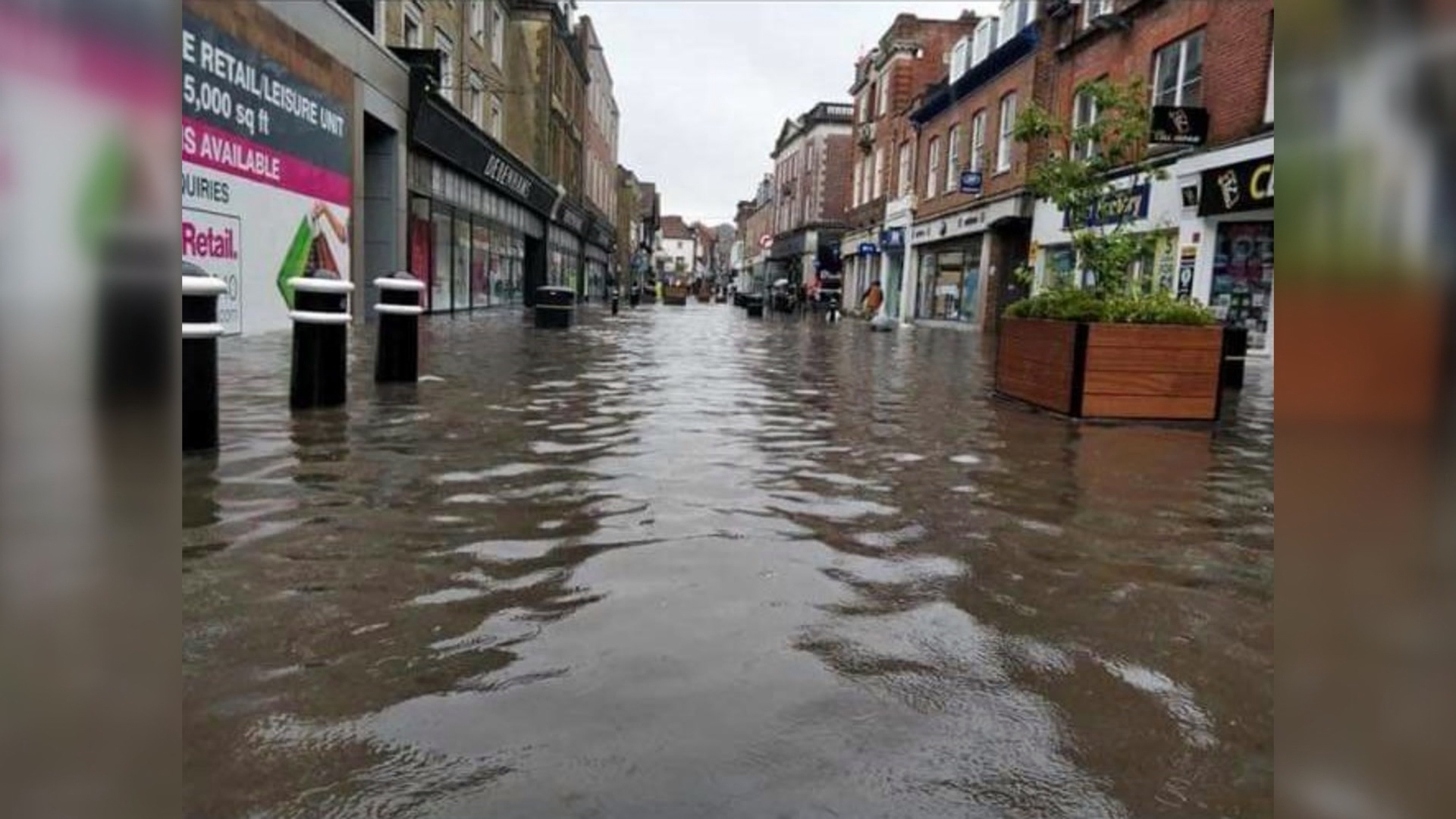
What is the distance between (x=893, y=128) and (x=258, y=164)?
29.1m

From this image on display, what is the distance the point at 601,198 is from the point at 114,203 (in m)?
57.1

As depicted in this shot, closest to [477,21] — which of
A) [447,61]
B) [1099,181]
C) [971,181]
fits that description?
[447,61]

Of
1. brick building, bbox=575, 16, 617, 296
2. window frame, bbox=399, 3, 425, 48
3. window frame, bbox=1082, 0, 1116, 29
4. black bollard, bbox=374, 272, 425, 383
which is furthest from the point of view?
brick building, bbox=575, 16, 617, 296

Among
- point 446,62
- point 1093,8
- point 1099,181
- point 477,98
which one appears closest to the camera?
point 1099,181

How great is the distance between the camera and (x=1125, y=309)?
25.2ft

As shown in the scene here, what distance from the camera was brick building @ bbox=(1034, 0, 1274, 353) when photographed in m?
15.4

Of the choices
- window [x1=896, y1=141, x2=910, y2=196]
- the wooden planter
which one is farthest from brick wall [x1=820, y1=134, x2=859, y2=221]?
the wooden planter

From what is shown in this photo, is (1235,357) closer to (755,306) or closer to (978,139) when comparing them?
(978,139)

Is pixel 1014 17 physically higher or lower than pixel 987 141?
higher

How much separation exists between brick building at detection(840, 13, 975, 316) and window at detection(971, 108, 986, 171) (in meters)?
5.19

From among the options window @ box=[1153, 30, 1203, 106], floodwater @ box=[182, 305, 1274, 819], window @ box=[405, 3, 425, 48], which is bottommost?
floodwater @ box=[182, 305, 1274, 819]

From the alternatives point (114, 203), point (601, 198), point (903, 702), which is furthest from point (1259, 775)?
point (601, 198)

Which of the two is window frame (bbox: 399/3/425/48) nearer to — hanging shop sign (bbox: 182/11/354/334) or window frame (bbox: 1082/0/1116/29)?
hanging shop sign (bbox: 182/11/354/334)

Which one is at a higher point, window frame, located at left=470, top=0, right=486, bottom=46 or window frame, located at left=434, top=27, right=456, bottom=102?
window frame, located at left=470, top=0, right=486, bottom=46
